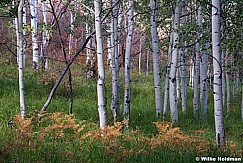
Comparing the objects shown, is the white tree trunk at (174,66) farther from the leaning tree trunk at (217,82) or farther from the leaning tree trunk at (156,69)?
the leaning tree trunk at (217,82)

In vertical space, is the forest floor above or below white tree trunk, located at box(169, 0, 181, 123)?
below

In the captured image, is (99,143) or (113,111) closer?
(99,143)

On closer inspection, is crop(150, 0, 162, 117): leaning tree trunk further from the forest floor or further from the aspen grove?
the forest floor

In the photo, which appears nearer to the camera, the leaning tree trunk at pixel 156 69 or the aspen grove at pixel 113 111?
the aspen grove at pixel 113 111

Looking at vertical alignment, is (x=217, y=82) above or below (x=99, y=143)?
above

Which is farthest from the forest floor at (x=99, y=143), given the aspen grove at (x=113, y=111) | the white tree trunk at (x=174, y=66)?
the white tree trunk at (x=174, y=66)

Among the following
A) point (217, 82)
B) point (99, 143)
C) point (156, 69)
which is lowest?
point (99, 143)

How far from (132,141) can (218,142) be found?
1.56 metres

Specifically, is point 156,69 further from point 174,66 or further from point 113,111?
point 113,111

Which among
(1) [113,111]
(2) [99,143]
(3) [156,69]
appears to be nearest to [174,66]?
(3) [156,69]

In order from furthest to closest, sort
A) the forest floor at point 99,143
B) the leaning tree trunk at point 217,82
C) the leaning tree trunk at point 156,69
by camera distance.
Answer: the leaning tree trunk at point 156,69, the leaning tree trunk at point 217,82, the forest floor at point 99,143

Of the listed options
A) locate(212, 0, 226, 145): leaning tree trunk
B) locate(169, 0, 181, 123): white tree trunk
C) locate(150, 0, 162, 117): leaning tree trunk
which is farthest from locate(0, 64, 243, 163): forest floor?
locate(150, 0, 162, 117): leaning tree trunk

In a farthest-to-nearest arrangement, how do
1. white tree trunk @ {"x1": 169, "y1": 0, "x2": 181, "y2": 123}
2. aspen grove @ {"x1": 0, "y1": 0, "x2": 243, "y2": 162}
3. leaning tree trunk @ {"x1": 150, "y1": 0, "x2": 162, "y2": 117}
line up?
leaning tree trunk @ {"x1": 150, "y1": 0, "x2": 162, "y2": 117}, white tree trunk @ {"x1": 169, "y1": 0, "x2": 181, "y2": 123}, aspen grove @ {"x1": 0, "y1": 0, "x2": 243, "y2": 162}

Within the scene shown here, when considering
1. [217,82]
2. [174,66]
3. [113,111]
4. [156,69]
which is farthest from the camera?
[156,69]
